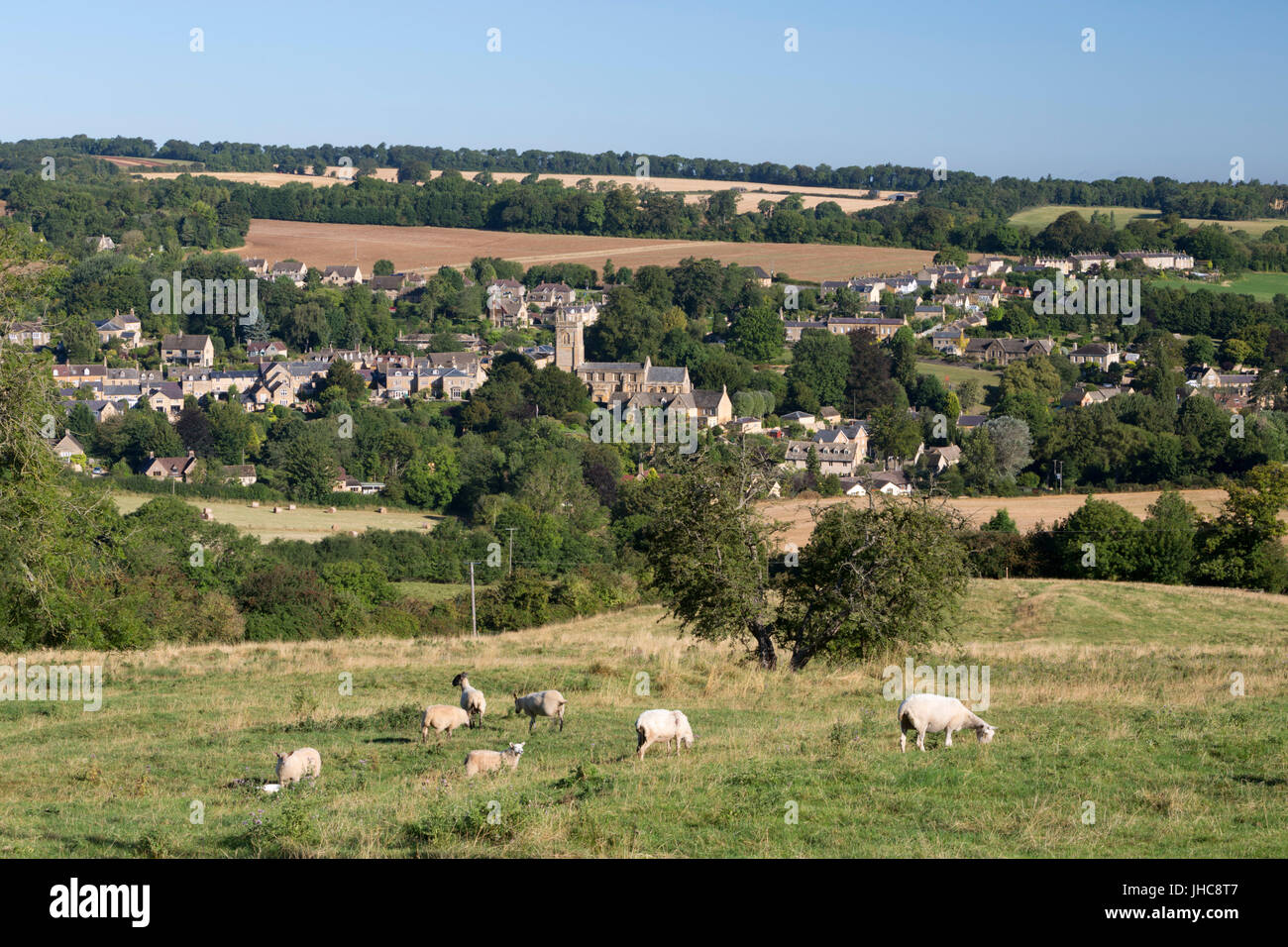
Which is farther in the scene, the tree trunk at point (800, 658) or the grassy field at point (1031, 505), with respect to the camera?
the grassy field at point (1031, 505)

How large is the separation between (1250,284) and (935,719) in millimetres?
150626

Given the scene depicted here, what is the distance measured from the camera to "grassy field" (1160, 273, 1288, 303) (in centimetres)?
13862

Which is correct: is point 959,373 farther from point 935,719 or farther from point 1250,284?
point 935,719

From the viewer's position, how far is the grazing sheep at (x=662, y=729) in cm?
1255

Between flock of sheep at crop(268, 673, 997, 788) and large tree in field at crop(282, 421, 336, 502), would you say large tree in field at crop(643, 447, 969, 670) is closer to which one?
flock of sheep at crop(268, 673, 997, 788)

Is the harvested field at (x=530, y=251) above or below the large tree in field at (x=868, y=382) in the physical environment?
above

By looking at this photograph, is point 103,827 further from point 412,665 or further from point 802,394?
point 802,394

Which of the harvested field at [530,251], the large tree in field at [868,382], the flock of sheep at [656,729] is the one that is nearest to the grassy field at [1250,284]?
the harvested field at [530,251]
